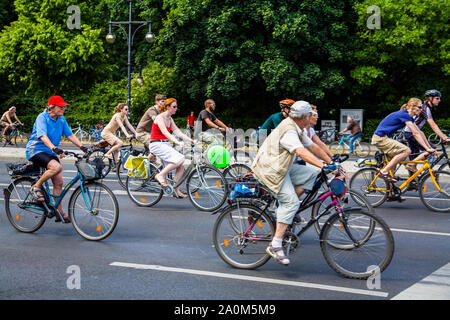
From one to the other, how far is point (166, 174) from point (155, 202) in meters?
0.55

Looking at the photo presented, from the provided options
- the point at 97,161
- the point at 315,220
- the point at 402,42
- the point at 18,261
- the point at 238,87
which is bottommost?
the point at 18,261

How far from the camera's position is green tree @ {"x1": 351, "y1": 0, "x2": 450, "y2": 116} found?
27.4 m

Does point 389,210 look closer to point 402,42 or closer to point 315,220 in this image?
point 315,220

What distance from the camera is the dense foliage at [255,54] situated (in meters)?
28.3

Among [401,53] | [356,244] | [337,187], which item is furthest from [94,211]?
[401,53]

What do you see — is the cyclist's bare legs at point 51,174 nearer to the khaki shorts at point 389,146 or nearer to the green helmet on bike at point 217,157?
the green helmet on bike at point 217,157

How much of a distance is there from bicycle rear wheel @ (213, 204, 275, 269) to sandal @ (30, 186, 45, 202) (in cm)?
262

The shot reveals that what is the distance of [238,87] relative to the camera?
97.5 ft

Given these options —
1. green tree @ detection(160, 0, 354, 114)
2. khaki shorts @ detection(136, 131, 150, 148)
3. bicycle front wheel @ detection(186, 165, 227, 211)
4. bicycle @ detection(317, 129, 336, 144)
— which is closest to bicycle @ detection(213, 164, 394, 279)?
bicycle front wheel @ detection(186, 165, 227, 211)

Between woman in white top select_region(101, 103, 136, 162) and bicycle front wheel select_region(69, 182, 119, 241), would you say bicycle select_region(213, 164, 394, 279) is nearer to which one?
bicycle front wheel select_region(69, 182, 119, 241)

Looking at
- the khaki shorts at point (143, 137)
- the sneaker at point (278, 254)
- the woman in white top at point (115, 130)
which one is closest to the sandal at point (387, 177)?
the sneaker at point (278, 254)

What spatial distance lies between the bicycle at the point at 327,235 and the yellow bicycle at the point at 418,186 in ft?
12.8

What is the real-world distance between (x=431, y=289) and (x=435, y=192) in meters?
4.47

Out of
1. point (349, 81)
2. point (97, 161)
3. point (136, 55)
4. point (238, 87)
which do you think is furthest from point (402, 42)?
point (97, 161)
